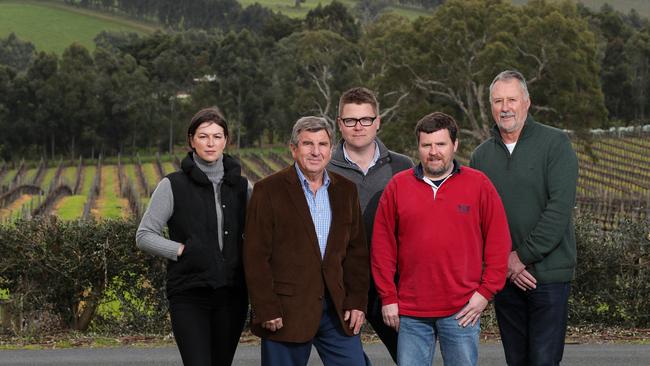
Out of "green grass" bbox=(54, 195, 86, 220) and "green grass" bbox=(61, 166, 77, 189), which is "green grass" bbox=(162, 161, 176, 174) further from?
"green grass" bbox=(54, 195, 86, 220)

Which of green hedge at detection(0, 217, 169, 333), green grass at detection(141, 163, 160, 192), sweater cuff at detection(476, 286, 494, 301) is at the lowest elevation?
green grass at detection(141, 163, 160, 192)

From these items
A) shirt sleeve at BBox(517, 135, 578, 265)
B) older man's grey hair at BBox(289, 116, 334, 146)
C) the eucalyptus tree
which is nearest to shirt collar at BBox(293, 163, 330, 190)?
older man's grey hair at BBox(289, 116, 334, 146)

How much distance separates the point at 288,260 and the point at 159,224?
808 mm

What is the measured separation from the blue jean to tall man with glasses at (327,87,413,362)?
0.51 metres

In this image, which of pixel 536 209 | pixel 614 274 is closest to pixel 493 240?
pixel 536 209

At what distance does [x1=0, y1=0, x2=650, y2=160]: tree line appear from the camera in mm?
50125

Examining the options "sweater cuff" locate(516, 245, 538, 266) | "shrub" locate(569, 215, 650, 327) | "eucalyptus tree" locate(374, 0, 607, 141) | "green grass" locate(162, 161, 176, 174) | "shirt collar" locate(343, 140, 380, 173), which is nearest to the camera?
"sweater cuff" locate(516, 245, 538, 266)

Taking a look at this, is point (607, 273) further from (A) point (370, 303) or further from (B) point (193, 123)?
(B) point (193, 123)

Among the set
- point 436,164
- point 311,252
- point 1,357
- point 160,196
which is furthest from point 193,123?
point 1,357

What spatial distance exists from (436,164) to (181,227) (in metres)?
1.43

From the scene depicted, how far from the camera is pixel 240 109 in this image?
81938 mm

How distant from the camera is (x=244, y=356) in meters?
8.92

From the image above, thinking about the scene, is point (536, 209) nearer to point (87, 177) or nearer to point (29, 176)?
point (87, 177)

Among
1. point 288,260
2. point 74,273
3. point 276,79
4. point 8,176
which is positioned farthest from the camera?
point 276,79
